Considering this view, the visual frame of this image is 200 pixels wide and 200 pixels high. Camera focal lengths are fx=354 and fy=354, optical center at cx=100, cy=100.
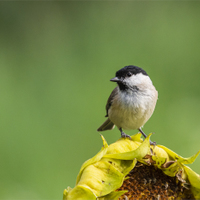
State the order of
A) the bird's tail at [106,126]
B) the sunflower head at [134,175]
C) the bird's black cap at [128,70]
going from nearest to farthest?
the sunflower head at [134,175] → the bird's black cap at [128,70] → the bird's tail at [106,126]

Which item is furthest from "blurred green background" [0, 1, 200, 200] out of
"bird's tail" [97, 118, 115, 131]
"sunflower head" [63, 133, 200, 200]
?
"sunflower head" [63, 133, 200, 200]

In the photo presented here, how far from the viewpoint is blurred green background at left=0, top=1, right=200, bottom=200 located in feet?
6.63

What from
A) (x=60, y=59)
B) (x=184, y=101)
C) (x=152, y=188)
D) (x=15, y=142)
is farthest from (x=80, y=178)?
(x=60, y=59)

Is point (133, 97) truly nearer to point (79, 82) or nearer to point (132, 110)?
point (132, 110)

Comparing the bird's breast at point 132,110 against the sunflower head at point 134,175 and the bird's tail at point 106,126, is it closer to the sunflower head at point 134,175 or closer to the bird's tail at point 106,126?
the bird's tail at point 106,126

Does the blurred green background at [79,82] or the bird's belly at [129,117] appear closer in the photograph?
the bird's belly at [129,117]

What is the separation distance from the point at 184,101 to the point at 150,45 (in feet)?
1.61

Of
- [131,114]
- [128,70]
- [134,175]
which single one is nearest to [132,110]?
[131,114]

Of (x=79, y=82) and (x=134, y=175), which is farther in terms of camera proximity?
(x=79, y=82)

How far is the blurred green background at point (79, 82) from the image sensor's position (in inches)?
79.5

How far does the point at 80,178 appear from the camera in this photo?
1.09 meters

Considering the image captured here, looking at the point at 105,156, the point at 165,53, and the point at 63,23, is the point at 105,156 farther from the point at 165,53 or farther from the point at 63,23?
the point at 63,23

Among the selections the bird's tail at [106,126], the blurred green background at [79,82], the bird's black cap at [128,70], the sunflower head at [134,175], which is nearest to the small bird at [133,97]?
the bird's black cap at [128,70]

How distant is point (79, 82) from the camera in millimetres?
2336
